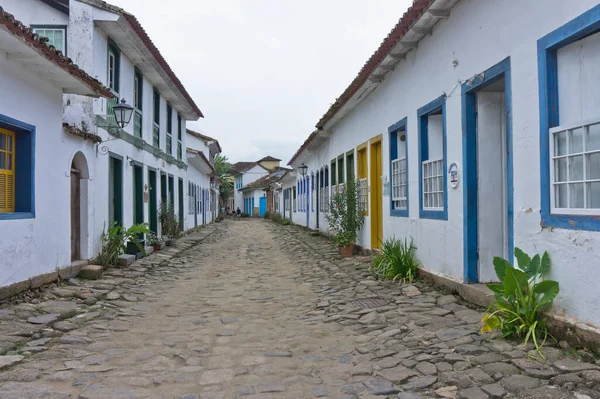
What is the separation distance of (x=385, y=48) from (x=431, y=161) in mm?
1989

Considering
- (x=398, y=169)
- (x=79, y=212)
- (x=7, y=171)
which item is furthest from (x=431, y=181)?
(x=79, y=212)

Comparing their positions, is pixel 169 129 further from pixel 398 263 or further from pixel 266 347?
pixel 266 347

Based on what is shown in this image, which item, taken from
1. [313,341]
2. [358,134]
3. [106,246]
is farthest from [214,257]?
[313,341]

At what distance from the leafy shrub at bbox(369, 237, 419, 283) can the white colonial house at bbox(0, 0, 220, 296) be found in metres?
5.00

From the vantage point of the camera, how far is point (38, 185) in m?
7.14

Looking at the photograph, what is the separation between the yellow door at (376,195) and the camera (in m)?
10.7

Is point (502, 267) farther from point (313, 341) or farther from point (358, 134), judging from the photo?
point (358, 134)

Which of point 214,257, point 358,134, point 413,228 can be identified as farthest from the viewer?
point 214,257

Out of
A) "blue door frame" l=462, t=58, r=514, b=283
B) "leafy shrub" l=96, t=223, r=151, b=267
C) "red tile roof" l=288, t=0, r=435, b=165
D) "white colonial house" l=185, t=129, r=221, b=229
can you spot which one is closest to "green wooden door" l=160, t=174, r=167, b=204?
"white colonial house" l=185, t=129, r=221, b=229

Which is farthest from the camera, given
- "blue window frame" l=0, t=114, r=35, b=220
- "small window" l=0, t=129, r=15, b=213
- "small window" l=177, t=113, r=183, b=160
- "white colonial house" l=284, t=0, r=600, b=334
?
"small window" l=177, t=113, r=183, b=160

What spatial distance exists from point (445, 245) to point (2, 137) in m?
5.94

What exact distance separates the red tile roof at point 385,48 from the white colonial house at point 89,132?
169 inches

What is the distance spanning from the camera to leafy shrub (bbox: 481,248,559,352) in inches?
164

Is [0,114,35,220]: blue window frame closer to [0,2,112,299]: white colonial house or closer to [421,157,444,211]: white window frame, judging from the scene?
[0,2,112,299]: white colonial house
